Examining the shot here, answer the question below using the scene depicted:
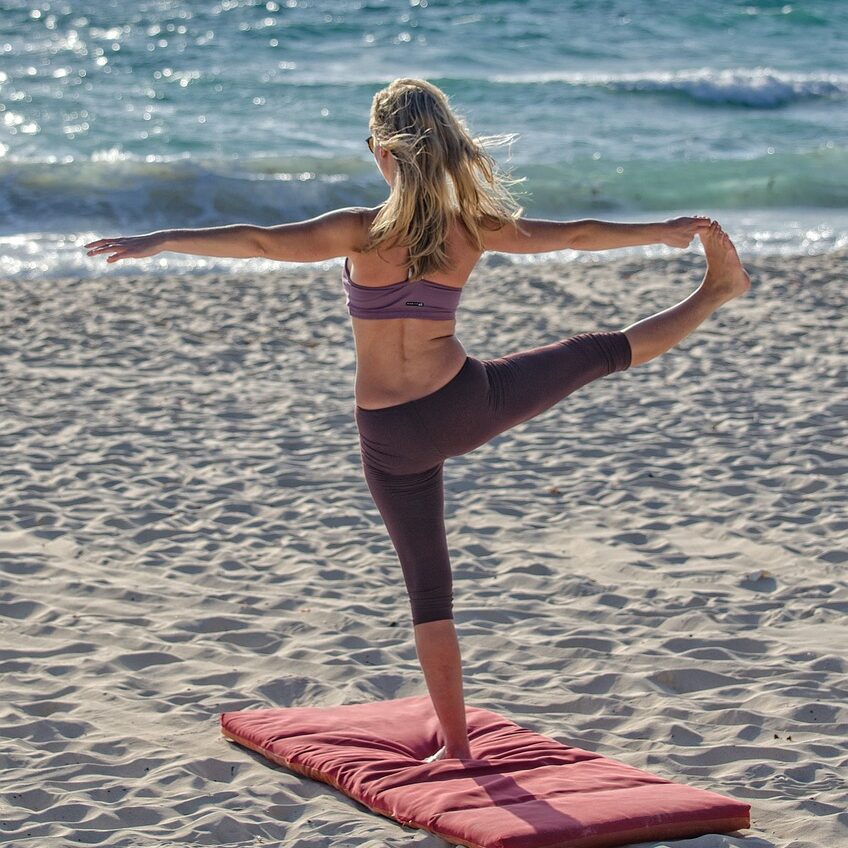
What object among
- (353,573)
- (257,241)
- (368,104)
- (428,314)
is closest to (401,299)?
(428,314)

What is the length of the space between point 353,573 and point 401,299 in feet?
8.03

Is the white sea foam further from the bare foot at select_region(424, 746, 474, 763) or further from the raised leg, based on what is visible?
the bare foot at select_region(424, 746, 474, 763)

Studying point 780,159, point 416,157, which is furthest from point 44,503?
point 780,159

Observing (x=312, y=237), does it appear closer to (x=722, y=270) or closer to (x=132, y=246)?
(x=132, y=246)

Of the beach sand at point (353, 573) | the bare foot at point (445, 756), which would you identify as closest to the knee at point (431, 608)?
the bare foot at point (445, 756)

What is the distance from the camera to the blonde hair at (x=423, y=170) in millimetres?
3086

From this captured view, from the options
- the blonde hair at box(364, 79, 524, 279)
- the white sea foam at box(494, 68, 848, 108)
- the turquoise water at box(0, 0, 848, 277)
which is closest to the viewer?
the blonde hair at box(364, 79, 524, 279)

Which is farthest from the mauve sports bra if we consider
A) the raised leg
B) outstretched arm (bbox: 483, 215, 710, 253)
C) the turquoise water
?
the turquoise water

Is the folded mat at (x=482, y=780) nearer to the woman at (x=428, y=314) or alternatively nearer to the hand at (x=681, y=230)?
the woman at (x=428, y=314)

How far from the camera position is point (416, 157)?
10.1 feet

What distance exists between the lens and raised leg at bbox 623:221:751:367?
3543mm

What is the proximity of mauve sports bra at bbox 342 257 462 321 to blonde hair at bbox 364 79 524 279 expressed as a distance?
0.15ft

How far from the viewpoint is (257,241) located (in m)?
3.14

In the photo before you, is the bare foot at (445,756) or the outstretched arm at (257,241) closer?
the outstretched arm at (257,241)
